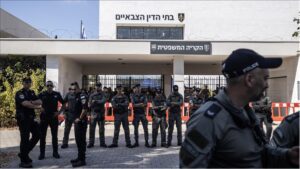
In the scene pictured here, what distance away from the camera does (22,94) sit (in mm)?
7914

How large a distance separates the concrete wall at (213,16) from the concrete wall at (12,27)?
5.71m

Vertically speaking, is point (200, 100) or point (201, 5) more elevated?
point (201, 5)

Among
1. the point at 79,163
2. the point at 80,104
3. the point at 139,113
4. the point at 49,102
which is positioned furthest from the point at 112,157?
the point at 139,113

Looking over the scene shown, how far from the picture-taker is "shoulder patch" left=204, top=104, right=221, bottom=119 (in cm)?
200

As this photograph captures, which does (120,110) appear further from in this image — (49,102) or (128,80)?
(128,80)

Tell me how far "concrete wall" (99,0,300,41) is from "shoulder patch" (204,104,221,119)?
26.4 m

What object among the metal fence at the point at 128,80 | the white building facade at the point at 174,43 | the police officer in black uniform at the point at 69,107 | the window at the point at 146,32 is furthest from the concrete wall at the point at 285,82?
the police officer in black uniform at the point at 69,107

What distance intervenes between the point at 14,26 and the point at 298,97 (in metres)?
18.7

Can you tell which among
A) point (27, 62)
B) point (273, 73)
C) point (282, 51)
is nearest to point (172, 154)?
point (282, 51)

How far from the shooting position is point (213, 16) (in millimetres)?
28375

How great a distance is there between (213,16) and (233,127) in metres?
27.2

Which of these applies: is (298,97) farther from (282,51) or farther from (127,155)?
(127,155)

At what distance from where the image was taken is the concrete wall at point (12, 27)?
23531 millimetres

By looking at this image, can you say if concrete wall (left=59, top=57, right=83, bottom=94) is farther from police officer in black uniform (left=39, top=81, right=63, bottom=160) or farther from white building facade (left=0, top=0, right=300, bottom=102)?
police officer in black uniform (left=39, top=81, right=63, bottom=160)
